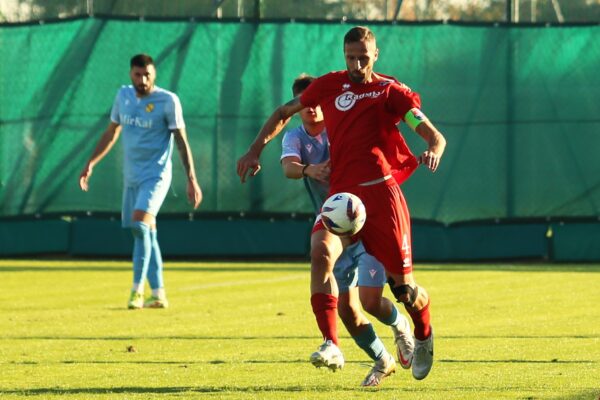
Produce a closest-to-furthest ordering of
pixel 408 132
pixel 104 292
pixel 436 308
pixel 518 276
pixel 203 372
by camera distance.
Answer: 1. pixel 203 372
2. pixel 436 308
3. pixel 104 292
4. pixel 518 276
5. pixel 408 132

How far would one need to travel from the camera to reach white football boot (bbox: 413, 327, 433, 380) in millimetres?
8734

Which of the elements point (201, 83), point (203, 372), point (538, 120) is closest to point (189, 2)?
point (201, 83)

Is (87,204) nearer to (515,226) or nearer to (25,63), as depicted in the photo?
(25,63)

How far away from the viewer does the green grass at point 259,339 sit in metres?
8.62

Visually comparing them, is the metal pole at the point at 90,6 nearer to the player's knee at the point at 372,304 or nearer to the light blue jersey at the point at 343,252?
the light blue jersey at the point at 343,252

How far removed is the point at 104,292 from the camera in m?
16.1

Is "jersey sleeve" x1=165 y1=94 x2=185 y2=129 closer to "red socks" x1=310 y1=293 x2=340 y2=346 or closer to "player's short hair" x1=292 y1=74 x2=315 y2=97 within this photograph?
"player's short hair" x1=292 y1=74 x2=315 y2=97

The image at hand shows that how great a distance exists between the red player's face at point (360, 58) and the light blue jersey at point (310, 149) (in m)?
1.06

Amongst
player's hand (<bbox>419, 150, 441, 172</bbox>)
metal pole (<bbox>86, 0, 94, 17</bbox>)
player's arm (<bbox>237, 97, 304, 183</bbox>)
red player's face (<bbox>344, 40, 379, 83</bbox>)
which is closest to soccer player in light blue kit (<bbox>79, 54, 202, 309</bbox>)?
player's arm (<bbox>237, 97, 304, 183</bbox>)

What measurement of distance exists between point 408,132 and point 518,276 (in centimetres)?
323

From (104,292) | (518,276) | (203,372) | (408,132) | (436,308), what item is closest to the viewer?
(203,372)

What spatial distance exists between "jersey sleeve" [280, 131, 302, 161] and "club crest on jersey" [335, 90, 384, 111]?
37.2 inches

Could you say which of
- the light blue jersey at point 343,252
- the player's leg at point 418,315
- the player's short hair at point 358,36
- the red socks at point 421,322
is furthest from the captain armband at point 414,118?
the red socks at point 421,322

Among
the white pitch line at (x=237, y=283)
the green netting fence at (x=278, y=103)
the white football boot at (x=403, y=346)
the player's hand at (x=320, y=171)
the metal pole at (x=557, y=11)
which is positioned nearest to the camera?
the player's hand at (x=320, y=171)
